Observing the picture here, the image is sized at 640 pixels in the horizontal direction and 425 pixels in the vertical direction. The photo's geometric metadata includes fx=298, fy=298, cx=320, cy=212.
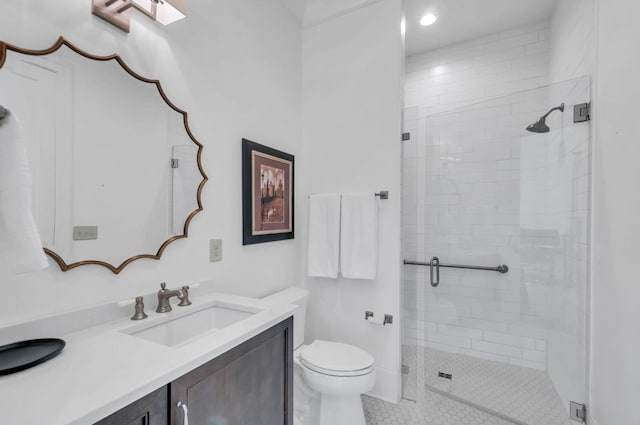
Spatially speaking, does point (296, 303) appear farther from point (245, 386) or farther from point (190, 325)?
point (245, 386)

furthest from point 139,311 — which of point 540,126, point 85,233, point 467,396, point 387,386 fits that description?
point 540,126

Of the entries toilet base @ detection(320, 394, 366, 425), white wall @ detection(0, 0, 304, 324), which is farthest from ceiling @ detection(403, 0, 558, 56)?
toilet base @ detection(320, 394, 366, 425)

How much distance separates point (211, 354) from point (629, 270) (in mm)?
1737

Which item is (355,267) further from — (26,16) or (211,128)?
(26,16)

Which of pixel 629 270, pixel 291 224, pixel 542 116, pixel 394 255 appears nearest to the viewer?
pixel 629 270

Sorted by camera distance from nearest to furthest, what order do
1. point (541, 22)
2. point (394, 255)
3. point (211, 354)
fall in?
point (211, 354), point (394, 255), point (541, 22)

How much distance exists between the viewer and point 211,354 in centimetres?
89

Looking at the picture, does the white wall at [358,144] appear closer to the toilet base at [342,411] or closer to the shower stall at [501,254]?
the shower stall at [501,254]

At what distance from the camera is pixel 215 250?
1.59m

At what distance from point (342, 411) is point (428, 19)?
9.27 feet

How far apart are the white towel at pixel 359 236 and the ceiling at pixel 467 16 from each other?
60.0 inches

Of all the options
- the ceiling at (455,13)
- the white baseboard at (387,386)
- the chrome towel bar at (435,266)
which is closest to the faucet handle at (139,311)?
the white baseboard at (387,386)

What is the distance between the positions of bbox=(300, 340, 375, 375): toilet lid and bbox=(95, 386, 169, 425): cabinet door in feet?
3.19

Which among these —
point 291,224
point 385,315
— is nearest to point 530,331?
point 385,315
